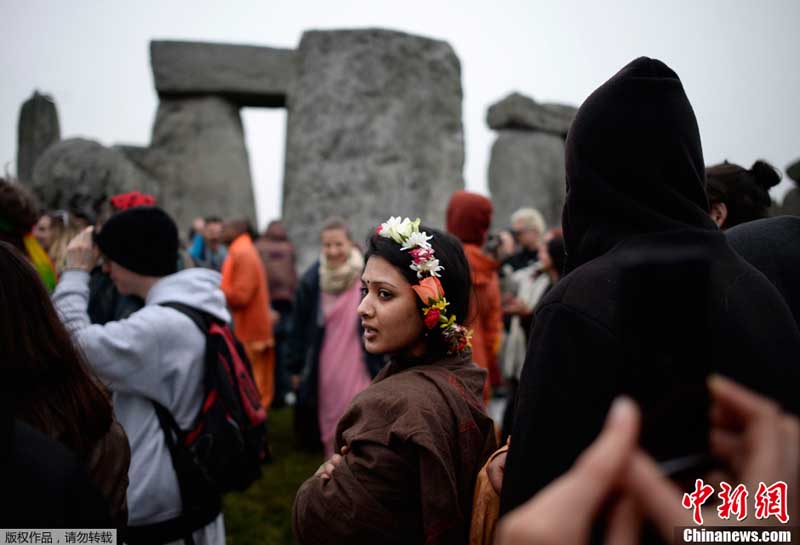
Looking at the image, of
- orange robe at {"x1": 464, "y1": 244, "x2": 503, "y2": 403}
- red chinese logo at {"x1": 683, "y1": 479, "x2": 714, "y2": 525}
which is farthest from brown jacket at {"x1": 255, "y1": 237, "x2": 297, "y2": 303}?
red chinese logo at {"x1": 683, "y1": 479, "x2": 714, "y2": 525}

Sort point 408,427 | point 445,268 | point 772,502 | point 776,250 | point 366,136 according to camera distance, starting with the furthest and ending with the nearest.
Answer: point 366,136
point 445,268
point 776,250
point 408,427
point 772,502

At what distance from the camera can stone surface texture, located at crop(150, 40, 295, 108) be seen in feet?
24.9

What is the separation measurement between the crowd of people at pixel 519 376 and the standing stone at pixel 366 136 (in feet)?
11.7

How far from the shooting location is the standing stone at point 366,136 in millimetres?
6148

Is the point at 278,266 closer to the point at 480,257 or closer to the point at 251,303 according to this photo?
the point at 251,303

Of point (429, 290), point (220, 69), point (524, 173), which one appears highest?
point (220, 69)

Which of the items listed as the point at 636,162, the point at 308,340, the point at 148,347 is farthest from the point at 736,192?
the point at 308,340

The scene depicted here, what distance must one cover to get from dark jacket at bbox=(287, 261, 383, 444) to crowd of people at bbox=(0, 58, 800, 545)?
1.54m

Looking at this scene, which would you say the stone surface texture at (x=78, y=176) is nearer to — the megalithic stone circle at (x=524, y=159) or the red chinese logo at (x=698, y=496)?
the red chinese logo at (x=698, y=496)

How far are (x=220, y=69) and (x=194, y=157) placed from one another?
3.70 ft

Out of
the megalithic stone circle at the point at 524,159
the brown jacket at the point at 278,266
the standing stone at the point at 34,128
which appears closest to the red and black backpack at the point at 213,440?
the brown jacket at the point at 278,266

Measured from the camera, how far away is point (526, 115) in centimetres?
1020

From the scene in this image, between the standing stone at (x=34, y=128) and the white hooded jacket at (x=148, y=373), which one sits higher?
the standing stone at (x=34, y=128)

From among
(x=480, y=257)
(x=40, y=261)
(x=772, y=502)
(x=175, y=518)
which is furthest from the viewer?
(x=480, y=257)
